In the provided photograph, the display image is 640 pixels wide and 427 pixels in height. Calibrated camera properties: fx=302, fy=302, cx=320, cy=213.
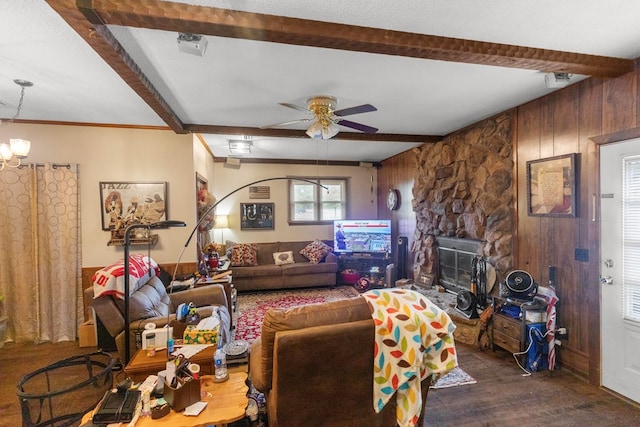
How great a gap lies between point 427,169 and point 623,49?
9.41 feet

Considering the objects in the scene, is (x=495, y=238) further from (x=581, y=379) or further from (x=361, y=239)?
(x=361, y=239)

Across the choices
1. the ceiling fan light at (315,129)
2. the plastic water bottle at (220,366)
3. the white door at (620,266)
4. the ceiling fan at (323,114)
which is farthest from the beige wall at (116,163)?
the white door at (620,266)

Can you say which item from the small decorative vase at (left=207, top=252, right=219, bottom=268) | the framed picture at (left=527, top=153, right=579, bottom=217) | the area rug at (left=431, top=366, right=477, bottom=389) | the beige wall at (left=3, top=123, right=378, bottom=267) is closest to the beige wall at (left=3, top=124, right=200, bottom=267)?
the beige wall at (left=3, top=123, right=378, bottom=267)

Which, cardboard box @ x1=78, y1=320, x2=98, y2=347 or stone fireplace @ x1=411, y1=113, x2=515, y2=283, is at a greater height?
stone fireplace @ x1=411, y1=113, x2=515, y2=283

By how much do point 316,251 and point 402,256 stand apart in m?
1.63

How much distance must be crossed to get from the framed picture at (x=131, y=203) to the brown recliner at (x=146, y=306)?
0.85 meters

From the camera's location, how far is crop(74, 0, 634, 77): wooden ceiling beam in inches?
59.1

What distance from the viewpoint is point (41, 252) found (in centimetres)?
354

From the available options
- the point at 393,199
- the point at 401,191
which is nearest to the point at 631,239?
the point at 401,191

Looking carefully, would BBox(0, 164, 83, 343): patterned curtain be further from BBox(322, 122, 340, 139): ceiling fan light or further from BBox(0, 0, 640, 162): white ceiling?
BBox(322, 122, 340, 139): ceiling fan light

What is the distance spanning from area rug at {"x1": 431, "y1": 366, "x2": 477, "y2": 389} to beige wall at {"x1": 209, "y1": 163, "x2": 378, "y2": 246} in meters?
4.28

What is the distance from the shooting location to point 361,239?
19.2 feet

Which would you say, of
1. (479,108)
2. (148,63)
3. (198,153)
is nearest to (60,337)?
(198,153)

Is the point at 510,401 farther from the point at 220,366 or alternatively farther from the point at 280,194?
the point at 280,194
